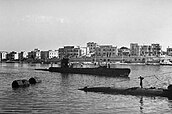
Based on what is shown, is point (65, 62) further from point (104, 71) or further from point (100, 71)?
point (104, 71)

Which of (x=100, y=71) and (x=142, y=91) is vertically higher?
(x=100, y=71)

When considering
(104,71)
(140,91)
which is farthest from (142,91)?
(104,71)

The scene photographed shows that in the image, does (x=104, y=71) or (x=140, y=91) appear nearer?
(x=140, y=91)

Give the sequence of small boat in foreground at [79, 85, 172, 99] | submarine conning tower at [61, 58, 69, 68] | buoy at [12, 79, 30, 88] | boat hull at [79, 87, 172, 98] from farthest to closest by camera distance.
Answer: submarine conning tower at [61, 58, 69, 68] → buoy at [12, 79, 30, 88] → boat hull at [79, 87, 172, 98] → small boat in foreground at [79, 85, 172, 99]

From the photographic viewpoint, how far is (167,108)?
29.4 m

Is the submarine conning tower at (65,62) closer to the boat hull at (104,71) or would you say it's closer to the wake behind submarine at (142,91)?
the boat hull at (104,71)

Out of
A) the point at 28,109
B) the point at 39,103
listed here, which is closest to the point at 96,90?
the point at 39,103

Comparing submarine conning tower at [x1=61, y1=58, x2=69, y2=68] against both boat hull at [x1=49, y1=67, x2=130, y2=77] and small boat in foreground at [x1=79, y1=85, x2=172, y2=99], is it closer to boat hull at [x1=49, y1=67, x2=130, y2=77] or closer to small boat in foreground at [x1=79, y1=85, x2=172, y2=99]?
boat hull at [x1=49, y1=67, x2=130, y2=77]

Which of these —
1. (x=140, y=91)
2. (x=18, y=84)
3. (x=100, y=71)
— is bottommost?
(x=140, y=91)

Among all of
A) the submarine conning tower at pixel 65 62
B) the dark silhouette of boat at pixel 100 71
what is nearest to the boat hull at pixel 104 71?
the dark silhouette of boat at pixel 100 71

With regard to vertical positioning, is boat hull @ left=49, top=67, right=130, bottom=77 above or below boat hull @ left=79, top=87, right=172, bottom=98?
above

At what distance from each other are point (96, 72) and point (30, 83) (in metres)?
37.2

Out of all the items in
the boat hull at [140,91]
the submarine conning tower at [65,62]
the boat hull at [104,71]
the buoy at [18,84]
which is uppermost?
the submarine conning tower at [65,62]

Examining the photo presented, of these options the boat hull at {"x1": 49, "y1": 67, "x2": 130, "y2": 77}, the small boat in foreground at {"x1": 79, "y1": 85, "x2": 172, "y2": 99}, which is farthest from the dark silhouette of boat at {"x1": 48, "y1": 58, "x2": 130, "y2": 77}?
the small boat in foreground at {"x1": 79, "y1": 85, "x2": 172, "y2": 99}
